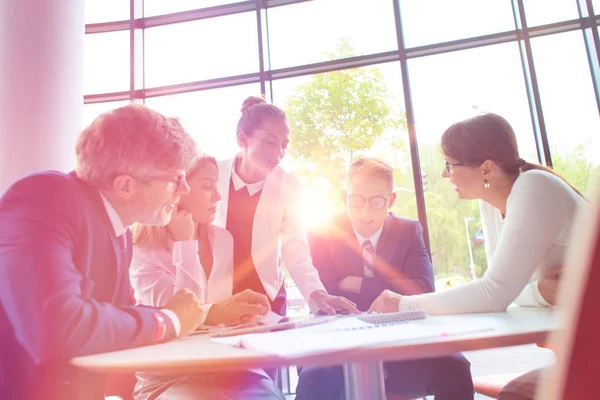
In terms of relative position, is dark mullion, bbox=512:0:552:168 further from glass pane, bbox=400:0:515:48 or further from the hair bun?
the hair bun

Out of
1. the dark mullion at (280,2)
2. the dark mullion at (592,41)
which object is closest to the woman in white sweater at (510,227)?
the dark mullion at (592,41)

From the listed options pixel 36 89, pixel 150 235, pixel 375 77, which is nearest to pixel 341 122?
pixel 375 77

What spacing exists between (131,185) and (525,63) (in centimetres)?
442

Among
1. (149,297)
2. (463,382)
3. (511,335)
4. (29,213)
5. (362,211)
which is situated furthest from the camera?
(362,211)

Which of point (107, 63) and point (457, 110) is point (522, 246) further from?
point (107, 63)

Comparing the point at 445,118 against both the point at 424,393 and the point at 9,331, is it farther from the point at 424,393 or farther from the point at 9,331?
the point at 9,331

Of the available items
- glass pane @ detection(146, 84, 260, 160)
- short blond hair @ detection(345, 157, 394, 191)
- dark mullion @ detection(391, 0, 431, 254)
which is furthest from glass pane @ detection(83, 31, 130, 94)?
short blond hair @ detection(345, 157, 394, 191)

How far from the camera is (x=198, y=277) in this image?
1609 mm

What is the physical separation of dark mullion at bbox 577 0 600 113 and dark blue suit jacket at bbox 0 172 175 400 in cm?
485

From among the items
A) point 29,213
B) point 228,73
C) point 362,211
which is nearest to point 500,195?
point 362,211

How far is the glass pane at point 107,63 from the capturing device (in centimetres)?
518

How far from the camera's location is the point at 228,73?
4988 mm

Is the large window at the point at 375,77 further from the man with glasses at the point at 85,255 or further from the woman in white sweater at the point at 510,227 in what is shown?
the man with glasses at the point at 85,255

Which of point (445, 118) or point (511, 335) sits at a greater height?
point (445, 118)
